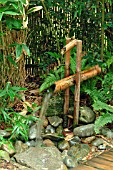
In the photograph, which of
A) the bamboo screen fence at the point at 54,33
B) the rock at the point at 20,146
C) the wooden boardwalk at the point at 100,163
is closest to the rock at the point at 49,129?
the rock at the point at 20,146

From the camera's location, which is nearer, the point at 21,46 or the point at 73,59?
the point at 21,46

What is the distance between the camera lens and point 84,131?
11.3 ft

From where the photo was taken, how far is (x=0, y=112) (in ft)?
10.6

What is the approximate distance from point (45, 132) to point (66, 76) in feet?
2.25

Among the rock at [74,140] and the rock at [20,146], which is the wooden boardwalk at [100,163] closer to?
the rock at [74,140]

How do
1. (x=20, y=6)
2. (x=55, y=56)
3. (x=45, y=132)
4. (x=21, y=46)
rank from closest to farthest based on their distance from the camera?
(x=20, y=6)
(x=21, y=46)
(x=45, y=132)
(x=55, y=56)

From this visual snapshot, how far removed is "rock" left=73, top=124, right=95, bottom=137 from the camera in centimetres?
345

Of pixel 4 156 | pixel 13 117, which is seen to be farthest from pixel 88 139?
pixel 4 156

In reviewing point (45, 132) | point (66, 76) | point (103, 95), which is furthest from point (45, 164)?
point (103, 95)

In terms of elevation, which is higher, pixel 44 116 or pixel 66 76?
pixel 66 76

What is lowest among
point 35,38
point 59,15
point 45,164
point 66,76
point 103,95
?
point 45,164

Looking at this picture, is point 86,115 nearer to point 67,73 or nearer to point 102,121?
point 102,121

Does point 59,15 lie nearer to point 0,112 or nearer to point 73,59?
point 73,59

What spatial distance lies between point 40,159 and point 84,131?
0.76 meters
